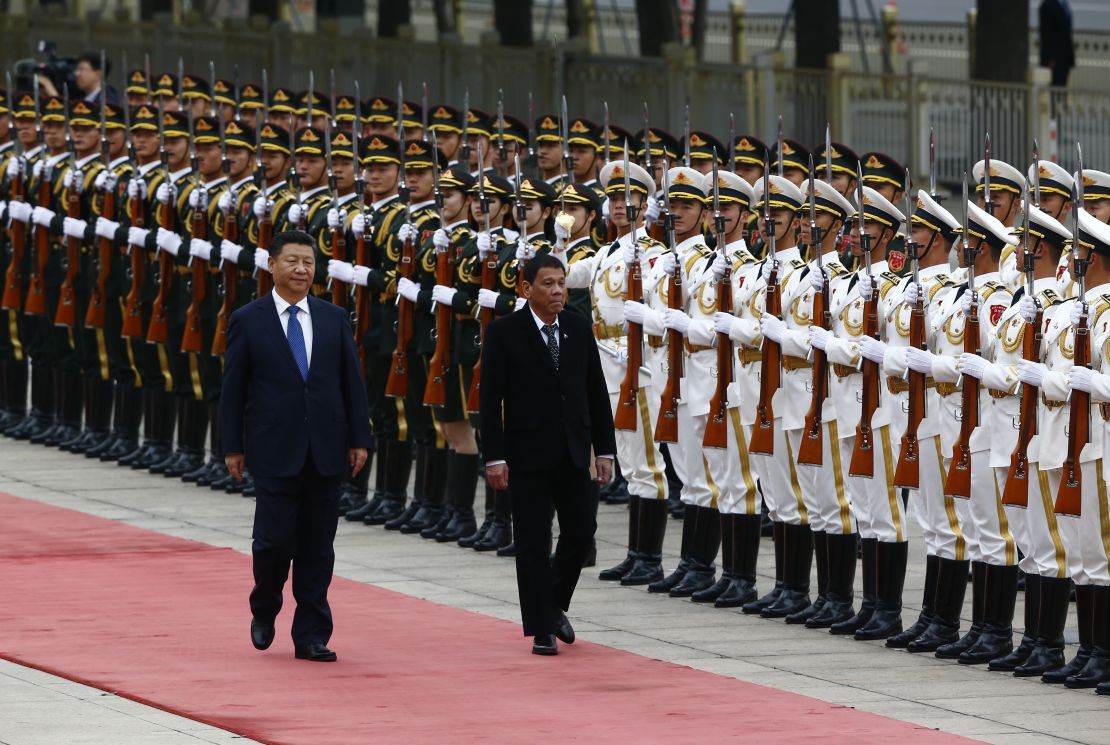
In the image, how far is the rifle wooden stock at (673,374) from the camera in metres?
12.0

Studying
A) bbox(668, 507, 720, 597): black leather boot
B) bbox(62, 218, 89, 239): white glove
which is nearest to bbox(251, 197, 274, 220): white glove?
bbox(62, 218, 89, 239): white glove

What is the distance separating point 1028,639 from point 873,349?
1.36m

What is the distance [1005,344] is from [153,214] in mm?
6815

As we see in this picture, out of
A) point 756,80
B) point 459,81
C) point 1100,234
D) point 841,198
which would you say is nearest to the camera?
point 1100,234

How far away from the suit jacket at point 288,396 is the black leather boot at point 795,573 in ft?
7.05

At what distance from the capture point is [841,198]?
456 inches

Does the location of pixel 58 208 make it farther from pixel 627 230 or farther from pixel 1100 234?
pixel 1100 234

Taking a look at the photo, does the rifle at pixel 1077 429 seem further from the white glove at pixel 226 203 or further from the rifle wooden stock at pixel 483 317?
the white glove at pixel 226 203

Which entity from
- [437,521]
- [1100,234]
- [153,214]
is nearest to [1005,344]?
[1100,234]

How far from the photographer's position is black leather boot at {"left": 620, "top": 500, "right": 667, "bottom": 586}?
12.2 meters

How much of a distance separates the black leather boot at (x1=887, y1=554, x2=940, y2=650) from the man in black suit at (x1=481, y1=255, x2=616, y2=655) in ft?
4.42

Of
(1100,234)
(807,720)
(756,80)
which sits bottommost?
(807,720)

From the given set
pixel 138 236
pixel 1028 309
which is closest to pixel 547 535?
pixel 1028 309

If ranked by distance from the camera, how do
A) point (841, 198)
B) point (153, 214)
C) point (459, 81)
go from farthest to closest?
point (459, 81), point (153, 214), point (841, 198)
